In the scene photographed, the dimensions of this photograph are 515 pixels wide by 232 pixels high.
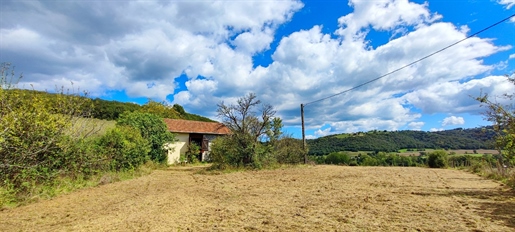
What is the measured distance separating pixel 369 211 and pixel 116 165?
10570 millimetres

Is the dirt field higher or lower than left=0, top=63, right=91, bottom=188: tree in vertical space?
lower

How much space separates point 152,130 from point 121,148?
5.53m

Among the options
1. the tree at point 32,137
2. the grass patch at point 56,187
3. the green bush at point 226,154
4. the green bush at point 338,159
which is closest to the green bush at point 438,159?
the green bush at point 338,159

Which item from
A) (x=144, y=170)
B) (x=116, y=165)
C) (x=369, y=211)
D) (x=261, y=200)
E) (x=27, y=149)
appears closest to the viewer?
(x=369, y=211)

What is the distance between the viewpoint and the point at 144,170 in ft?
42.5

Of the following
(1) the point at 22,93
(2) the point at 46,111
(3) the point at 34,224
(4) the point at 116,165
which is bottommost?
(3) the point at 34,224

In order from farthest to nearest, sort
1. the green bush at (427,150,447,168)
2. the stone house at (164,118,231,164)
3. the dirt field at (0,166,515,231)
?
the stone house at (164,118,231,164), the green bush at (427,150,447,168), the dirt field at (0,166,515,231)

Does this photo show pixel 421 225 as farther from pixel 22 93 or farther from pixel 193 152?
pixel 193 152

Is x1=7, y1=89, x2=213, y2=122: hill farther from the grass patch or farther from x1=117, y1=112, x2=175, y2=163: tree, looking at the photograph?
the grass patch

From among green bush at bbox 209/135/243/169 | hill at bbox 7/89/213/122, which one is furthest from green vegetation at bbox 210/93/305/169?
hill at bbox 7/89/213/122

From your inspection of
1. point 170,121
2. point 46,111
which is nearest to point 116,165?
point 46,111

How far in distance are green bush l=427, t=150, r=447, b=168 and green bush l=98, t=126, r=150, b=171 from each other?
20.1 metres

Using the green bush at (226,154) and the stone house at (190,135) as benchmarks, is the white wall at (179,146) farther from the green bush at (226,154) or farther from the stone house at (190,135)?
the green bush at (226,154)

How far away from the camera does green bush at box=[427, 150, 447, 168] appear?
18.4m
